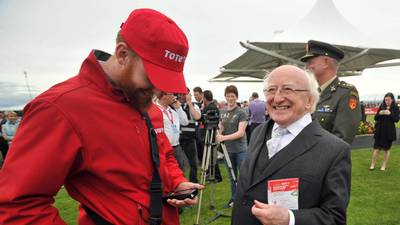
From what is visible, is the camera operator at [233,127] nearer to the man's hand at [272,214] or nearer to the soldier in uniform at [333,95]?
the soldier in uniform at [333,95]

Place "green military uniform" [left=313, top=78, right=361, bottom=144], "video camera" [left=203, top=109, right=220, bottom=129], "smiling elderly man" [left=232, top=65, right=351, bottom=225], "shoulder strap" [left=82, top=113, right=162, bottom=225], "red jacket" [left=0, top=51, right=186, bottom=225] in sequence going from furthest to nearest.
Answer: "video camera" [left=203, top=109, right=220, bottom=129], "green military uniform" [left=313, top=78, right=361, bottom=144], "smiling elderly man" [left=232, top=65, right=351, bottom=225], "shoulder strap" [left=82, top=113, right=162, bottom=225], "red jacket" [left=0, top=51, right=186, bottom=225]

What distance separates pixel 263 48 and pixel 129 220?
54.2ft

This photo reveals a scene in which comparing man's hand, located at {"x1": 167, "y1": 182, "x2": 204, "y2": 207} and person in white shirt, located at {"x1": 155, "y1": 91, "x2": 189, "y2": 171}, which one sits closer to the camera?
man's hand, located at {"x1": 167, "y1": 182, "x2": 204, "y2": 207}

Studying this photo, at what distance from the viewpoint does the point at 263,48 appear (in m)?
16.8

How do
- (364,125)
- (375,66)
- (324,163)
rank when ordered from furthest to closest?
(375,66), (364,125), (324,163)

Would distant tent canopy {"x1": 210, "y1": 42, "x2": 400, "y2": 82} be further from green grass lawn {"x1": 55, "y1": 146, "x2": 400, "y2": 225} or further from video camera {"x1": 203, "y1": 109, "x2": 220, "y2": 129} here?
video camera {"x1": 203, "y1": 109, "x2": 220, "y2": 129}

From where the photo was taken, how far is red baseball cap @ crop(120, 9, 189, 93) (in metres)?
1.21

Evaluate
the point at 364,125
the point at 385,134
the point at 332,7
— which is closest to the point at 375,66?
the point at 332,7

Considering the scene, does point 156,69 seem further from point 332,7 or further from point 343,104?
point 332,7

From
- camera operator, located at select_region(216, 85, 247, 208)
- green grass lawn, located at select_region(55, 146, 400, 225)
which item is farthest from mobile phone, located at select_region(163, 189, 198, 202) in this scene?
camera operator, located at select_region(216, 85, 247, 208)

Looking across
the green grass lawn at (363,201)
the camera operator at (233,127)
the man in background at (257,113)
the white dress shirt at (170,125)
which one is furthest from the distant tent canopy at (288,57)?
the white dress shirt at (170,125)

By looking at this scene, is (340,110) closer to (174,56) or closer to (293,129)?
(293,129)

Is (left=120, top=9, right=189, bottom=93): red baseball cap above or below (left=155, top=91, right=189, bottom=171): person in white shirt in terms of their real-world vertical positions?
above

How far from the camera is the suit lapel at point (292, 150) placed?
173 cm
